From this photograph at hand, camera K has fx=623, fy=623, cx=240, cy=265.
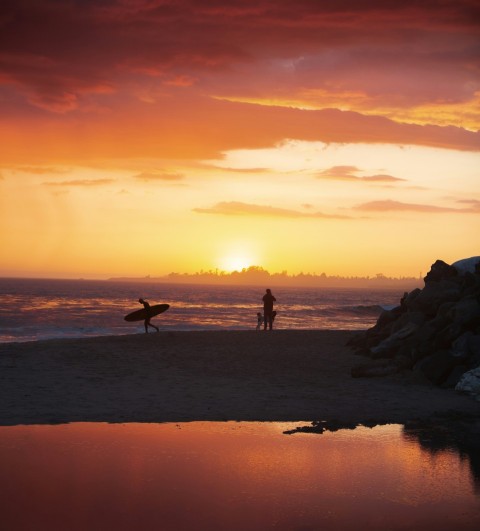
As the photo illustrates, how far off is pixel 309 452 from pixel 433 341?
9.84 m

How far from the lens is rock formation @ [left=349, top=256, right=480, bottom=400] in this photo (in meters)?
17.5

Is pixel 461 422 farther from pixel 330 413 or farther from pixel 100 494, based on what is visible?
pixel 100 494

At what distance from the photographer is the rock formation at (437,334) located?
690 inches

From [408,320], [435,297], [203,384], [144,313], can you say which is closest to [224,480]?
[203,384]

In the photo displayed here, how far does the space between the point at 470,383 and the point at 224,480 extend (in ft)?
32.1

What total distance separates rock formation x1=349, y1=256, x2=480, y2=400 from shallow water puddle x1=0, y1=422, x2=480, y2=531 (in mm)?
5943

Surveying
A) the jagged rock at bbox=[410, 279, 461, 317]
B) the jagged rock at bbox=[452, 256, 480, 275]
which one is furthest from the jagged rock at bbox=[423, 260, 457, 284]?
the jagged rock at bbox=[410, 279, 461, 317]

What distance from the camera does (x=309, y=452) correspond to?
10.6 m

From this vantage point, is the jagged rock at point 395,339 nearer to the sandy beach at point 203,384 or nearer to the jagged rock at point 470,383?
the sandy beach at point 203,384

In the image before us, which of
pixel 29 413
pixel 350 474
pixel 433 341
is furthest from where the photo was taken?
pixel 433 341

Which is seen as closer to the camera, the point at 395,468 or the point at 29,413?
the point at 395,468

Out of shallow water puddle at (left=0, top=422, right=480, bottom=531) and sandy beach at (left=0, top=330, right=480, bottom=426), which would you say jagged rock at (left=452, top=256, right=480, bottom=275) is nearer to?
sandy beach at (left=0, top=330, right=480, bottom=426)


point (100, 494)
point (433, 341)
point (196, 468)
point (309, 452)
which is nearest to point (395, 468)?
point (309, 452)

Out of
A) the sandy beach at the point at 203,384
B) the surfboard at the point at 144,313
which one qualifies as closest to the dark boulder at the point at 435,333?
the sandy beach at the point at 203,384
